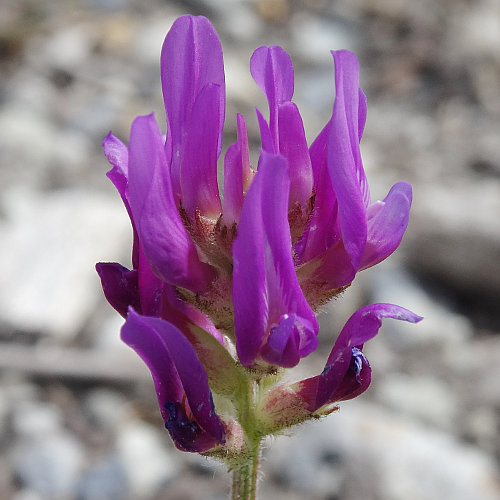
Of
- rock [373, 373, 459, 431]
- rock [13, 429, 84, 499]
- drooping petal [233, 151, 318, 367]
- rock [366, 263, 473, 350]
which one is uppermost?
drooping petal [233, 151, 318, 367]

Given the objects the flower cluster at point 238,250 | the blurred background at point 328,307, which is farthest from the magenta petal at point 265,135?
the blurred background at point 328,307

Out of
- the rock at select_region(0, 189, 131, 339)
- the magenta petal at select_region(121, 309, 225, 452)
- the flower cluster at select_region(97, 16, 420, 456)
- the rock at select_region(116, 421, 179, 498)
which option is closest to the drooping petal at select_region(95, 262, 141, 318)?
the flower cluster at select_region(97, 16, 420, 456)

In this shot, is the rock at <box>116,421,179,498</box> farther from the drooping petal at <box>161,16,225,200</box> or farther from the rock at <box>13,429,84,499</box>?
the drooping petal at <box>161,16,225,200</box>

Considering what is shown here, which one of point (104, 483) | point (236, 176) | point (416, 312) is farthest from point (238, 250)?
point (416, 312)

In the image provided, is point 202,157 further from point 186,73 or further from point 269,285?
point 269,285

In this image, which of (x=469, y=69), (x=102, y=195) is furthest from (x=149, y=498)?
(x=469, y=69)

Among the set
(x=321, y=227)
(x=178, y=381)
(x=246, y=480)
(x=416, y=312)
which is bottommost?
(x=416, y=312)

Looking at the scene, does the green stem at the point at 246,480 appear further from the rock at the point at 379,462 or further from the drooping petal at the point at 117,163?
the rock at the point at 379,462
